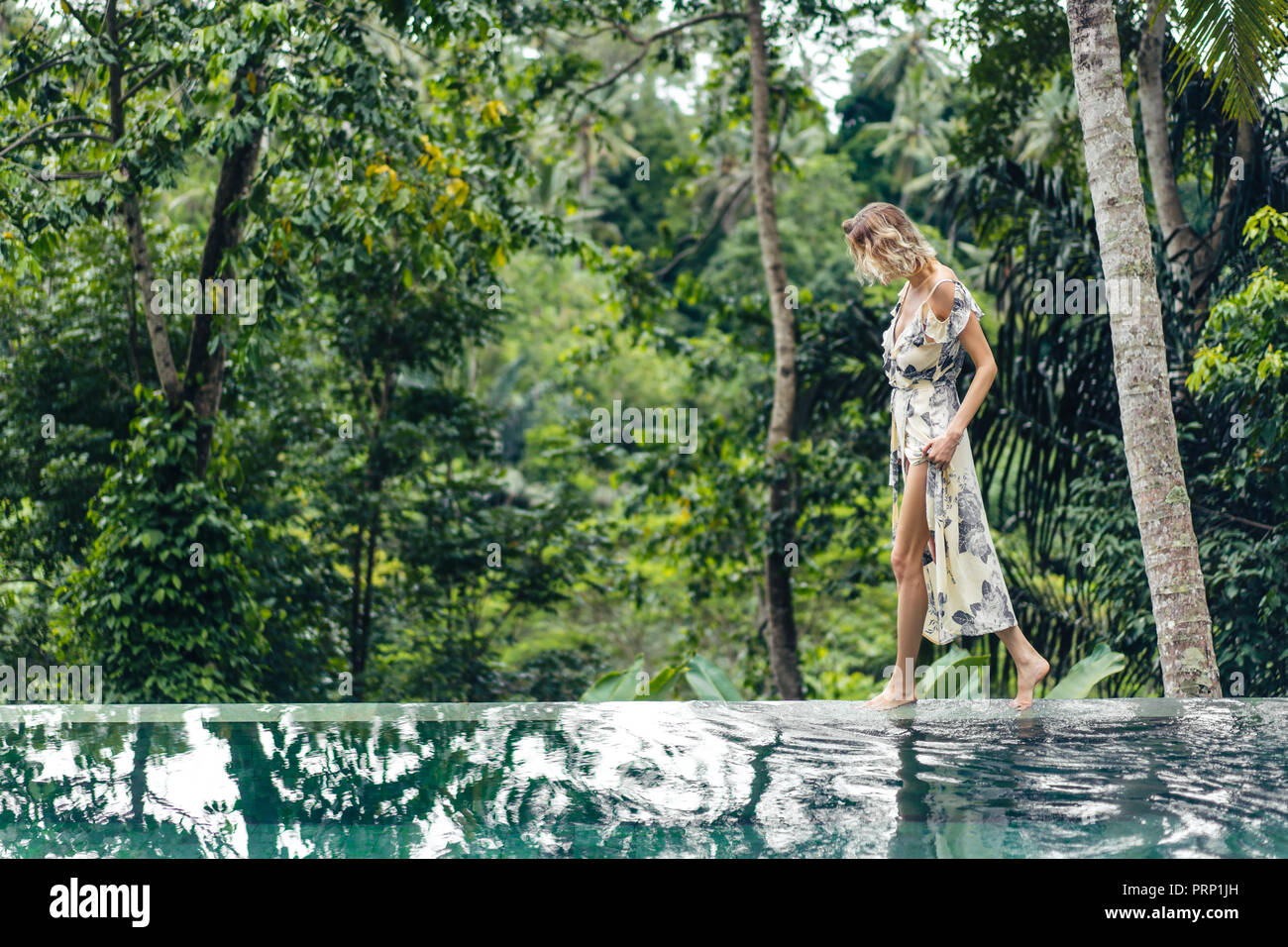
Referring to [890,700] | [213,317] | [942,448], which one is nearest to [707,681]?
[890,700]

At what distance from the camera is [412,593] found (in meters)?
12.1

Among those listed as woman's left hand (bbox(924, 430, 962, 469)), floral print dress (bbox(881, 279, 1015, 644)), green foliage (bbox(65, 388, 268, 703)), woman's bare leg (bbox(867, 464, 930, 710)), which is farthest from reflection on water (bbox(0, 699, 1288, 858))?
green foliage (bbox(65, 388, 268, 703))

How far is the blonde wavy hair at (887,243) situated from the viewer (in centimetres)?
395

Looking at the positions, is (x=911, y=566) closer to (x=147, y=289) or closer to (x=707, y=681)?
(x=707, y=681)

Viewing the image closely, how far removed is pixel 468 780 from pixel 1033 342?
5.39 m

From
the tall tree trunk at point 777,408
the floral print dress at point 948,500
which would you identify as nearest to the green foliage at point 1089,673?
the floral print dress at point 948,500

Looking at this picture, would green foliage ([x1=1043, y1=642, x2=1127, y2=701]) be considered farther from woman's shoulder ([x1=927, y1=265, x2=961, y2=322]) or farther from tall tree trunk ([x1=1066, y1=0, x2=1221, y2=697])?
woman's shoulder ([x1=927, y1=265, x2=961, y2=322])

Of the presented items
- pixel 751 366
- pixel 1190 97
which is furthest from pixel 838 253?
pixel 1190 97

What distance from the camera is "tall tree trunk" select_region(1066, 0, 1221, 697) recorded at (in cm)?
523

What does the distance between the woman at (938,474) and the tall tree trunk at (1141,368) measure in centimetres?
137

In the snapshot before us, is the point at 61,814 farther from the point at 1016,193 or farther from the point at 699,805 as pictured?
the point at 1016,193

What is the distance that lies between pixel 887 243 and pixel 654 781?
74.6 inches

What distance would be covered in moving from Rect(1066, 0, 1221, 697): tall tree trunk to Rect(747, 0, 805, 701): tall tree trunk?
4322 mm

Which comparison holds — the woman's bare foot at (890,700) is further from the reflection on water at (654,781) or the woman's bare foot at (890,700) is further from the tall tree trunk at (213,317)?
the tall tree trunk at (213,317)
